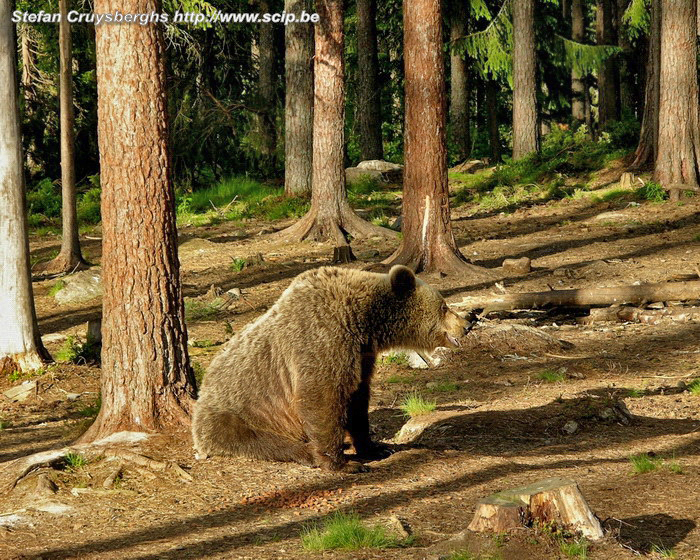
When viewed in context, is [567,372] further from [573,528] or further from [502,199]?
[502,199]

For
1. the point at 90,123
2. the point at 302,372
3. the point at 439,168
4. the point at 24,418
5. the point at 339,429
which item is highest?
the point at 90,123

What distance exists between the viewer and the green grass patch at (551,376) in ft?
32.6

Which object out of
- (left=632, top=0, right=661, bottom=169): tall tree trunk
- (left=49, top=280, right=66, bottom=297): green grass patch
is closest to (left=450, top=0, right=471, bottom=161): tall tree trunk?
(left=632, top=0, right=661, bottom=169): tall tree trunk

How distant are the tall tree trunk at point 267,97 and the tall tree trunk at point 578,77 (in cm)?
1239

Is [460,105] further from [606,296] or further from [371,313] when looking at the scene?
[371,313]

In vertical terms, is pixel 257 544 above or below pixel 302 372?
below

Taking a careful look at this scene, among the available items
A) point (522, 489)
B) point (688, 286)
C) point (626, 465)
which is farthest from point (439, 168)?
point (522, 489)

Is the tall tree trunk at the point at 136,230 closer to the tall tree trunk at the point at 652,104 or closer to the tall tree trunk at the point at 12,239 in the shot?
the tall tree trunk at the point at 12,239

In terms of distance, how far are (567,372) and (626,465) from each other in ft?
9.95

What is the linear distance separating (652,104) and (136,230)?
16.7 metres

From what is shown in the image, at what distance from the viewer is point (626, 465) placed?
23.5 feet

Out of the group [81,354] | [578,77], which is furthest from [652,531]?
[578,77]

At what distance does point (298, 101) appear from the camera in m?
21.8

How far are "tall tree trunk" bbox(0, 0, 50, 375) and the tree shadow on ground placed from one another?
27.5 feet
